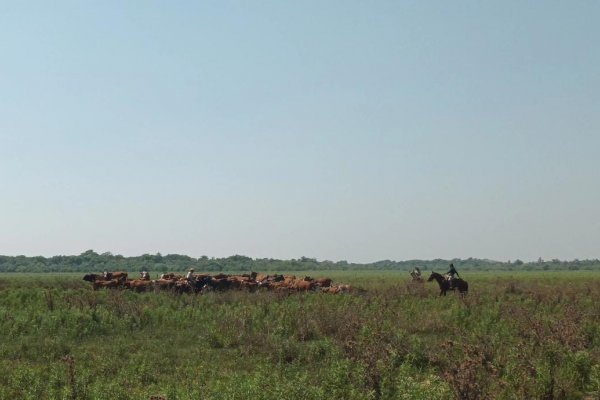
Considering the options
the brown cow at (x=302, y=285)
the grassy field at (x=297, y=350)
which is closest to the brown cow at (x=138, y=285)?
the brown cow at (x=302, y=285)

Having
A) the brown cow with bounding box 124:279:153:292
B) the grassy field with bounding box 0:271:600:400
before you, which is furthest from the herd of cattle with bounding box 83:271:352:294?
the grassy field with bounding box 0:271:600:400

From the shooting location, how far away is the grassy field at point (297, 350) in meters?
10.6

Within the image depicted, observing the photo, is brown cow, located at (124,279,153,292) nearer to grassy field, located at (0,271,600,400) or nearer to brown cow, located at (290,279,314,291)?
brown cow, located at (290,279,314,291)

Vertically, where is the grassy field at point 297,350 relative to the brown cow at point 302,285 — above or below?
below

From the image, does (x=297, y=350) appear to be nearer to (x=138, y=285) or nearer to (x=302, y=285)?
(x=302, y=285)

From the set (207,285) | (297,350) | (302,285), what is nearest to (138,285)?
(207,285)

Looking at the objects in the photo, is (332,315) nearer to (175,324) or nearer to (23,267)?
(175,324)

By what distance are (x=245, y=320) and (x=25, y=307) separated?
9.57 metres

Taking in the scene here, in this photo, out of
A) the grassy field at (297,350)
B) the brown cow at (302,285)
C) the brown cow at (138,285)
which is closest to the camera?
the grassy field at (297,350)

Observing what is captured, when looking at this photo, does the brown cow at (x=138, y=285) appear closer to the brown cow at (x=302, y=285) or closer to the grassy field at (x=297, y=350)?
the brown cow at (x=302, y=285)

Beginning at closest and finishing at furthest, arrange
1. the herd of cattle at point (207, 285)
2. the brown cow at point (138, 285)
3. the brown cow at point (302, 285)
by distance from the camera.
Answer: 1. the herd of cattle at point (207, 285)
2. the brown cow at point (138, 285)
3. the brown cow at point (302, 285)

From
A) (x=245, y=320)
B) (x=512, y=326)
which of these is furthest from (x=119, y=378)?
(x=512, y=326)

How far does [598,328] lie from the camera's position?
54.9 ft

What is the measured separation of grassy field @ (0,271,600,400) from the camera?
34.7ft
